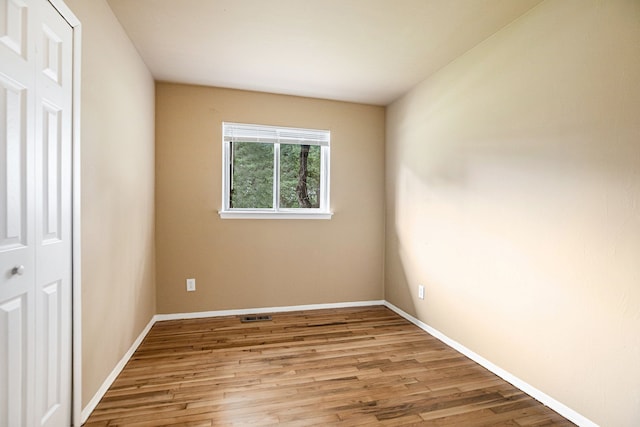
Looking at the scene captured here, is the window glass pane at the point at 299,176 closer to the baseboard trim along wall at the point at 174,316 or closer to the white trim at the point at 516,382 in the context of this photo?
the baseboard trim along wall at the point at 174,316

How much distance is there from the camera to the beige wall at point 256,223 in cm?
306

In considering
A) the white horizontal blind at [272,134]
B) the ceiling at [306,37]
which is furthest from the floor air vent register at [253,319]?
the ceiling at [306,37]

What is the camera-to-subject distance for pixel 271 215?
3312 mm

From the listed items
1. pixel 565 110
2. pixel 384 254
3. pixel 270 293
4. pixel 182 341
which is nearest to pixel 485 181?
pixel 565 110

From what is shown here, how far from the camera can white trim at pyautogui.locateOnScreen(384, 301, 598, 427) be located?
1.66 metres

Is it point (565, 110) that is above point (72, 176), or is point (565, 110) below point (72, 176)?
above

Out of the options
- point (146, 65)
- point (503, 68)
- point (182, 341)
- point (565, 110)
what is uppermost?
point (146, 65)

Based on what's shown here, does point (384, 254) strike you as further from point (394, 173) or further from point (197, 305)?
point (197, 305)


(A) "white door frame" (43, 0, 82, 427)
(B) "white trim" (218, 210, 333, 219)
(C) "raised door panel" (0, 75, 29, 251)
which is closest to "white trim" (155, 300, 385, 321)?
(B) "white trim" (218, 210, 333, 219)

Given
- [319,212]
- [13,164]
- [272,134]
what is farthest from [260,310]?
[13,164]

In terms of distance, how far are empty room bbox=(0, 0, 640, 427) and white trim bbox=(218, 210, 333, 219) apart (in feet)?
0.08

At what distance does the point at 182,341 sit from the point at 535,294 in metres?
2.70

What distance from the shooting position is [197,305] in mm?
3148

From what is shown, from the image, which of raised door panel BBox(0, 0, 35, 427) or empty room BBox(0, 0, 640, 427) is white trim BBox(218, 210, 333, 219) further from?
raised door panel BBox(0, 0, 35, 427)
